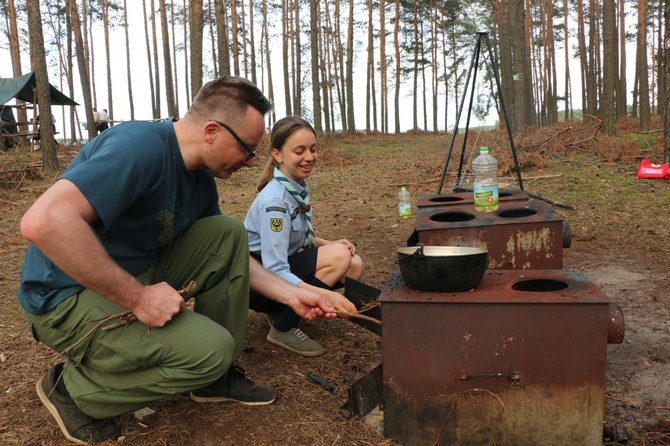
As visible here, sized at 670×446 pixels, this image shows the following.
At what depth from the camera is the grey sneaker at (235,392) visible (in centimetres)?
227

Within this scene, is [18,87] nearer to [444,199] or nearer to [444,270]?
[444,199]

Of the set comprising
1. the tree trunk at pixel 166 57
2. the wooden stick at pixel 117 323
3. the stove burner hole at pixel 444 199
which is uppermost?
the tree trunk at pixel 166 57

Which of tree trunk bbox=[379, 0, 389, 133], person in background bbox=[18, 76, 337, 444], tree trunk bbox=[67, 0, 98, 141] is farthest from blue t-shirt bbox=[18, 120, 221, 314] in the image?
tree trunk bbox=[379, 0, 389, 133]

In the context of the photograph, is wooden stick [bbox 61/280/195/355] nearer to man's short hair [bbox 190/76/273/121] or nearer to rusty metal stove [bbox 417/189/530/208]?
man's short hair [bbox 190/76/273/121]

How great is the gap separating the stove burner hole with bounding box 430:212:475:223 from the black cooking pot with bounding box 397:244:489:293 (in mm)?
1464

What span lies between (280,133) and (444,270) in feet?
4.32

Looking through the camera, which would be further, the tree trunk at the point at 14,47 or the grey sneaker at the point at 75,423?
the tree trunk at the point at 14,47

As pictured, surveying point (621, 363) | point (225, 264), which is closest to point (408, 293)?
point (225, 264)

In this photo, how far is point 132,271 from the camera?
210 centimetres

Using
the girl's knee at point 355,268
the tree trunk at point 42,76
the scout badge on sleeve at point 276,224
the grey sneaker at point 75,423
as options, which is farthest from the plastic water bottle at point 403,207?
the tree trunk at point 42,76

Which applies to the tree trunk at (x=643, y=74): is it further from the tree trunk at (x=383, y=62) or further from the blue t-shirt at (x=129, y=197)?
the blue t-shirt at (x=129, y=197)

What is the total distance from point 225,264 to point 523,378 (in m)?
1.28

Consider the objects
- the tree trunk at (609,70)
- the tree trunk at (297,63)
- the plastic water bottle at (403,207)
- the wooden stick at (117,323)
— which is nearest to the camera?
the wooden stick at (117,323)

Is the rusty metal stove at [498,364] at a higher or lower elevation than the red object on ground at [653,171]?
lower
